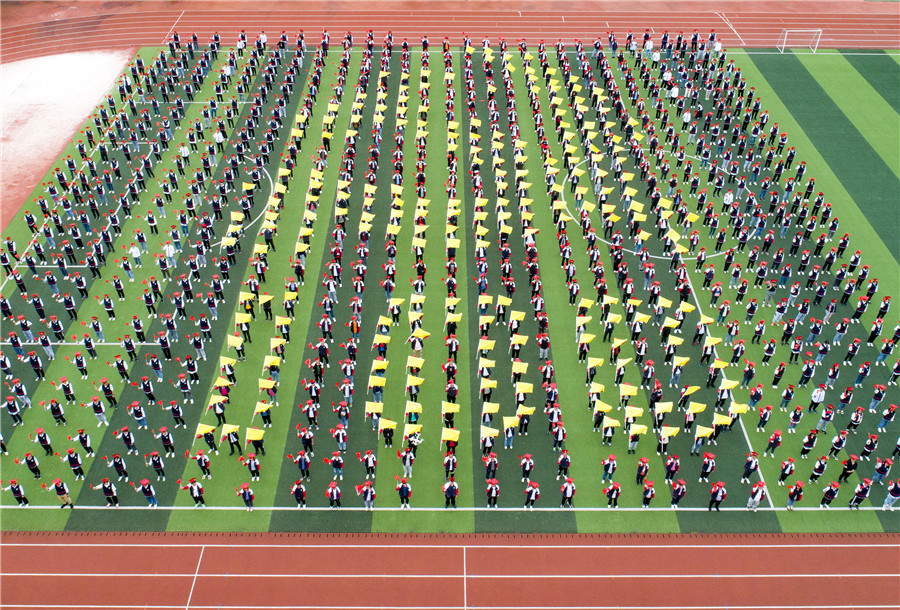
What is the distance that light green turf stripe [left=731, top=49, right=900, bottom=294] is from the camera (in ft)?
121

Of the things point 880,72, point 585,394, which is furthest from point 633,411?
point 880,72

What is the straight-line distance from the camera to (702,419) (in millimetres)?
29297

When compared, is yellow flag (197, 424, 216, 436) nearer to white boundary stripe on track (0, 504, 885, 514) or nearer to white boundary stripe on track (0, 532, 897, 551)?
white boundary stripe on track (0, 504, 885, 514)

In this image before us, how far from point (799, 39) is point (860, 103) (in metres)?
11.2

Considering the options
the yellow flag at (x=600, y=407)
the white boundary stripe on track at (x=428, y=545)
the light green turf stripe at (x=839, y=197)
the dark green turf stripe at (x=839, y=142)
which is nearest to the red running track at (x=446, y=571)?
the white boundary stripe on track at (x=428, y=545)

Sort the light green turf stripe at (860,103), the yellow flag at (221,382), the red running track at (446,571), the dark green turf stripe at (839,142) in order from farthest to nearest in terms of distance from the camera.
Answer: the light green turf stripe at (860,103) → the dark green turf stripe at (839,142) → the yellow flag at (221,382) → the red running track at (446,571)

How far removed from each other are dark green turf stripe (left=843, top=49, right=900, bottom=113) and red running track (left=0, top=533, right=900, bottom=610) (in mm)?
38072

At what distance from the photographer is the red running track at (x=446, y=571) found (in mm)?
23781

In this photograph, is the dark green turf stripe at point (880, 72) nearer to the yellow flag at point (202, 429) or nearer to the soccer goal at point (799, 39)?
the soccer goal at point (799, 39)

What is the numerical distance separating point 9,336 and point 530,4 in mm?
50076

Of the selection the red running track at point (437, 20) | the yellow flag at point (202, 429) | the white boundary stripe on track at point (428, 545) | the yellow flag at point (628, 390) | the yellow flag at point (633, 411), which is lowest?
the white boundary stripe on track at point (428, 545)

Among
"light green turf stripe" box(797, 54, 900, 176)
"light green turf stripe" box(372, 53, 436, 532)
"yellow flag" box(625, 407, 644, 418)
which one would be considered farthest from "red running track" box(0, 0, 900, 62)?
"yellow flag" box(625, 407, 644, 418)

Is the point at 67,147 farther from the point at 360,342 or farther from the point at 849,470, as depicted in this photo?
the point at 849,470

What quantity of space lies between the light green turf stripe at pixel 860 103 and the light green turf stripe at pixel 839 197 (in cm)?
409
